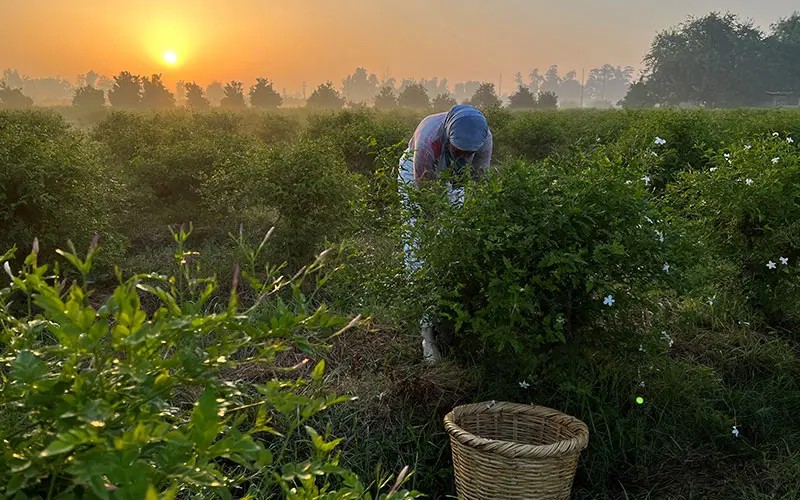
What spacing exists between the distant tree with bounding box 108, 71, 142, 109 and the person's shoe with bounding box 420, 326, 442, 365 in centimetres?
4343

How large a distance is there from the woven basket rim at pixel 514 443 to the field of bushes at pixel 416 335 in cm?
18

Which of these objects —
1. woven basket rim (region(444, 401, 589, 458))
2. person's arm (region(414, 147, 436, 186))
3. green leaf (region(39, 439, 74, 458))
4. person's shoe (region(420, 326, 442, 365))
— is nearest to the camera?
green leaf (region(39, 439, 74, 458))

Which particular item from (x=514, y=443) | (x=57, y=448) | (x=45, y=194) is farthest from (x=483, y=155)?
(x=57, y=448)

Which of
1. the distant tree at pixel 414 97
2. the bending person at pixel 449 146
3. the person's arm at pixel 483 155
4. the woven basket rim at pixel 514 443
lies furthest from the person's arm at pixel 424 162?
the distant tree at pixel 414 97

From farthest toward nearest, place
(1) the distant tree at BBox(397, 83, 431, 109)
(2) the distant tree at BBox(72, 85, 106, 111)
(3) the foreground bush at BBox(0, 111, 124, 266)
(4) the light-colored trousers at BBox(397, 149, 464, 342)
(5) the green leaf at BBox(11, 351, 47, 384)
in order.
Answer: (1) the distant tree at BBox(397, 83, 431, 109) < (2) the distant tree at BBox(72, 85, 106, 111) < (3) the foreground bush at BBox(0, 111, 124, 266) < (4) the light-colored trousers at BBox(397, 149, 464, 342) < (5) the green leaf at BBox(11, 351, 47, 384)

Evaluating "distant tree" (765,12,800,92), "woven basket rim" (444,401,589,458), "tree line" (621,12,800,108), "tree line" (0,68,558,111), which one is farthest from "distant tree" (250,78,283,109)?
"woven basket rim" (444,401,589,458)

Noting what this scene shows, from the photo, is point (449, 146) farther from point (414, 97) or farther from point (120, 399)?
point (414, 97)

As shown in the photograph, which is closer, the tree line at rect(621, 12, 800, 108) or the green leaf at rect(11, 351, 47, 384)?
the green leaf at rect(11, 351, 47, 384)

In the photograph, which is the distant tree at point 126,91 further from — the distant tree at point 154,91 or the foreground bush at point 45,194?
the foreground bush at point 45,194

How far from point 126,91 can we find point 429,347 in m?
45.1

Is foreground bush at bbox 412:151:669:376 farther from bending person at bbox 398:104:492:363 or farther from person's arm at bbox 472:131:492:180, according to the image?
person's arm at bbox 472:131:492:180

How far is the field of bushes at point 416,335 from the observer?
0.77 metres

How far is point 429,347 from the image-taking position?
11.0 feet

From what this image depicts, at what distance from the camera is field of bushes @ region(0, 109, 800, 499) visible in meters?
0.77
